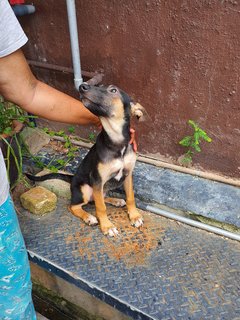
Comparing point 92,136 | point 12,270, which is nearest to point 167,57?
point 92,136

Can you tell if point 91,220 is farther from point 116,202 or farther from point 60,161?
point 60,161

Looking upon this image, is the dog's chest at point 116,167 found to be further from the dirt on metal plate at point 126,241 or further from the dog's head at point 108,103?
the dirt on metal plate at point 126,241

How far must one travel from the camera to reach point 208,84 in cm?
298

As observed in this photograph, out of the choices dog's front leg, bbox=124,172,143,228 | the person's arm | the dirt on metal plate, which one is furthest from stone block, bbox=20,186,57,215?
the person's arm

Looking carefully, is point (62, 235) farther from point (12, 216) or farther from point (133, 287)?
point (12, 216)

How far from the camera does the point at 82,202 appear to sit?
3.13m

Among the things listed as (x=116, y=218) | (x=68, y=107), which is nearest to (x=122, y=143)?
(x=68, y=107)

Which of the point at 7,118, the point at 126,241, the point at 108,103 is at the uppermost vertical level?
the point at 108,103

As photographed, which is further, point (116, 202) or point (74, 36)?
point (116, 202)

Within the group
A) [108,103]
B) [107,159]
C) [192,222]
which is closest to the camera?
[108,103]

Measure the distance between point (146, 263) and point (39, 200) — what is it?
1.22 metres

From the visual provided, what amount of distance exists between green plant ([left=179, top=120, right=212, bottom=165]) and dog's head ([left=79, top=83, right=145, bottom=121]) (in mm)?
833

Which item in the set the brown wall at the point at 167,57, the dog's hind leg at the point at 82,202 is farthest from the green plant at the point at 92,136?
the dog's hind leg at the point at 82,202

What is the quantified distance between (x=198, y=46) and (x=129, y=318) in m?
2.32
